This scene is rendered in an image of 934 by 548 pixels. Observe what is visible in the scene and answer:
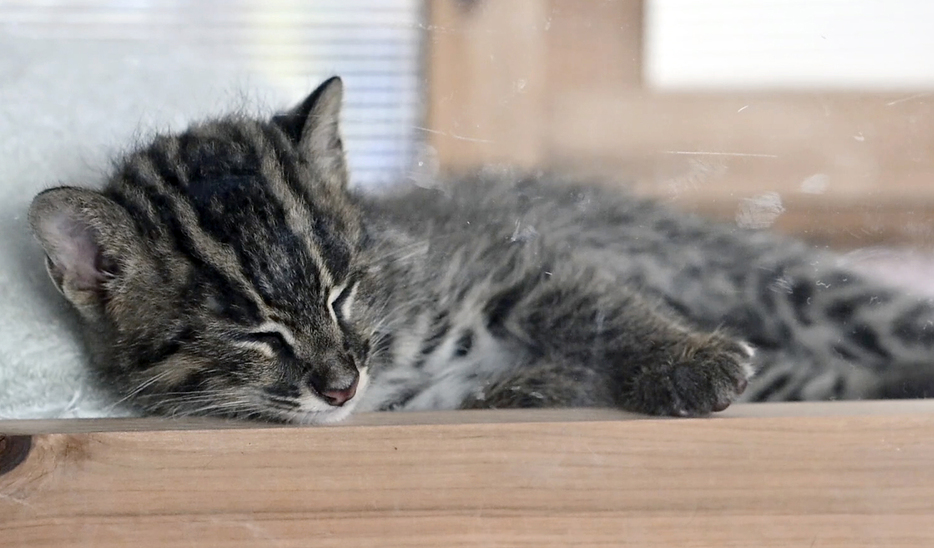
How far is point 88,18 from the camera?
1391 millimetres

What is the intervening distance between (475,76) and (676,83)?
318 mm

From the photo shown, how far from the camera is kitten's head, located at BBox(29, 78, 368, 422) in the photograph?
1.11 metres

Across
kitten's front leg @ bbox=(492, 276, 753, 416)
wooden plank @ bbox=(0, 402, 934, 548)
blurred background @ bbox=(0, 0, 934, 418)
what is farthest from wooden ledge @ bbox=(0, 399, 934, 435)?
blurred background @ bbox=(0, 0, 934, 418)

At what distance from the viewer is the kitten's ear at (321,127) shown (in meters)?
1.26

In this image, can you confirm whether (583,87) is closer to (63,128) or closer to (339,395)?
(339,395)

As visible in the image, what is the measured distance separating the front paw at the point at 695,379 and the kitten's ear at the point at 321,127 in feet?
1.76

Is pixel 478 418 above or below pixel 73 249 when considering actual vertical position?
below

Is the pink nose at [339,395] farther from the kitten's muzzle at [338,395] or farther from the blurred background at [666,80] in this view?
the blurred background at [666,80]

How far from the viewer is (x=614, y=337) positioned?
4.48 ft

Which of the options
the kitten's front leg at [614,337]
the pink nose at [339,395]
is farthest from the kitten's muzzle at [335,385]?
the kitten's front leg at [614,337]

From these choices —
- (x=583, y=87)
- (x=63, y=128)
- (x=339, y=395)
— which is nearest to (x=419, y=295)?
(x=339, y=395)

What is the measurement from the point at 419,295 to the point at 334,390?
296 millimetres

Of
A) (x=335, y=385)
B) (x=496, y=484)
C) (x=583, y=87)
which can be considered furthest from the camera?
(x=583, y=87)

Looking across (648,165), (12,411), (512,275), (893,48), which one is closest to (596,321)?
(512,275)
